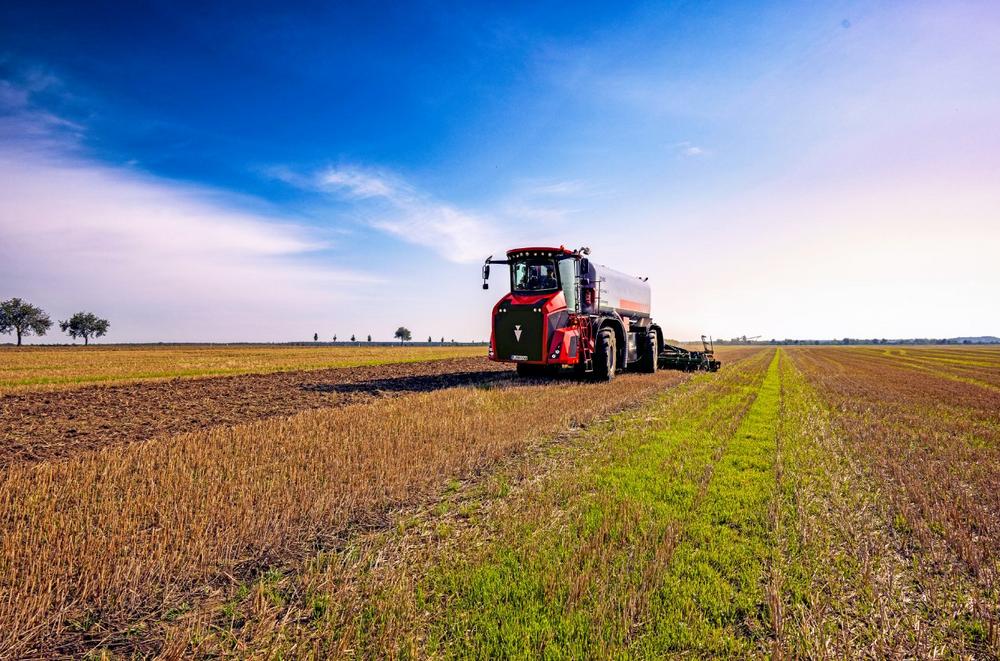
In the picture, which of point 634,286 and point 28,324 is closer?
point 634,286

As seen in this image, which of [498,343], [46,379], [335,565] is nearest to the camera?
[335,565]

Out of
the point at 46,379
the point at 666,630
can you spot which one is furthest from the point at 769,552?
the point at 46,379

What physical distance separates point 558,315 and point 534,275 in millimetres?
1698

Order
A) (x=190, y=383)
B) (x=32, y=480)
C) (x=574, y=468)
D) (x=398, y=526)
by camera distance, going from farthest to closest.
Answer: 1. (x=190, y=383)
2. (x=574, y=468)
3. (x=32, y=480)
4. (x=398, y=526)

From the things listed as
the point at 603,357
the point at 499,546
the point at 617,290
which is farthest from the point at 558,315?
the point at 499,546

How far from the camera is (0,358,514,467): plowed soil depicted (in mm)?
8773

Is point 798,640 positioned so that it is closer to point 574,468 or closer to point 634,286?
point 574,468

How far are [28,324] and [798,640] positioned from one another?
426ft

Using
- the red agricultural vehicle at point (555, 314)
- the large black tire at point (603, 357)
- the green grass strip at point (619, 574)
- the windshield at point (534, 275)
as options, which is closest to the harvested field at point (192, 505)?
the green grass strip at point (619, 574)

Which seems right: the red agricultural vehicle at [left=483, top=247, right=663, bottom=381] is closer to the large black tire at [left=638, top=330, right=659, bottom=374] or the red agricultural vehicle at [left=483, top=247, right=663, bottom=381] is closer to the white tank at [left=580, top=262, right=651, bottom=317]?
the white tank at [left=580, top=262, right=651, bottom=317]

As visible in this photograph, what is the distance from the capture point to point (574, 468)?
6.54m

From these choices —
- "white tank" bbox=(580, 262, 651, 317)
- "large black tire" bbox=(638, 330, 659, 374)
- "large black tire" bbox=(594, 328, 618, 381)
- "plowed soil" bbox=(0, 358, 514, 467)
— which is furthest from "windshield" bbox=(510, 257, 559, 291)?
"large black tire" bbox=(638, 330, 659, 374)

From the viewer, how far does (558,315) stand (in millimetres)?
15188

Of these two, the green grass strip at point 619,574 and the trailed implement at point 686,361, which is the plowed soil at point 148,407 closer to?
the green grass strip at point 619,574
